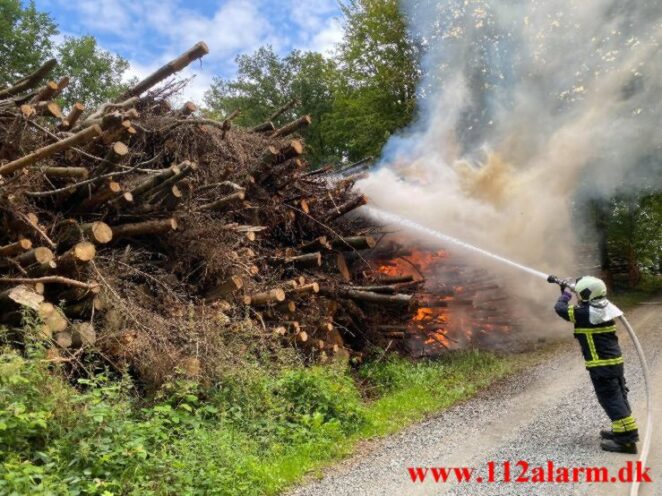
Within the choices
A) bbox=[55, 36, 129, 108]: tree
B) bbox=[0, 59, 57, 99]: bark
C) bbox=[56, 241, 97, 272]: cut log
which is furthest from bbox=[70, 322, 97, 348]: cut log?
bbox=[55, 36, 129, 108]: tree

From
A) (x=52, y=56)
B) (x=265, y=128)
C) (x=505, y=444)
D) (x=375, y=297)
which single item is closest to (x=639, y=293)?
(x=375, y=297)

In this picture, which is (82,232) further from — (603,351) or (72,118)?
(603,351)

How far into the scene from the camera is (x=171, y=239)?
632cm

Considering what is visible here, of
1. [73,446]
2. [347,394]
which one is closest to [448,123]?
[347,394]

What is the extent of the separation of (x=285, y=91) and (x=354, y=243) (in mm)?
23355

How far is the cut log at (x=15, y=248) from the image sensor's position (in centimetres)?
477

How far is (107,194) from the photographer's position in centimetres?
556

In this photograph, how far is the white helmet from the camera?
16.7ft

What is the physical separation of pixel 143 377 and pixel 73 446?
1.34 m

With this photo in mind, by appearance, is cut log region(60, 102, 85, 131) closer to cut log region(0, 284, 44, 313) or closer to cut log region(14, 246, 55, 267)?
cut log region(14, 246, 55, 267)

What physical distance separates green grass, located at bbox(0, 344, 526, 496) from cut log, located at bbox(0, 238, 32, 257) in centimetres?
108

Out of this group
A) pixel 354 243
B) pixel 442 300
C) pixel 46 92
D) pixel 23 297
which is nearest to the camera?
pixel 23 297

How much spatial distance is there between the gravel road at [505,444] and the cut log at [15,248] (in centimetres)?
339

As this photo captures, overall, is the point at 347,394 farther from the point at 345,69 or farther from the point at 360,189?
the point at 345,69
